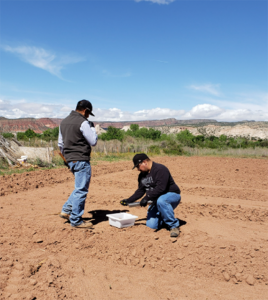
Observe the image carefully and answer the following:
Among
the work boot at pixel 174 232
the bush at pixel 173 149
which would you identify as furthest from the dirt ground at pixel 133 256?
the bush at pixel 173 149

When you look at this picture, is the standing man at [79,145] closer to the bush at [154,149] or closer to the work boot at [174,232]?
the work boot at [174,232]

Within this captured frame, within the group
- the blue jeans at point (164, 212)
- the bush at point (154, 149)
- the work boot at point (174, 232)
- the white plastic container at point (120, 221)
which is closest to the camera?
the work boot at point (174, 232)

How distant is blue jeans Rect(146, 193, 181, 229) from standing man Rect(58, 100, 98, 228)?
120 cm

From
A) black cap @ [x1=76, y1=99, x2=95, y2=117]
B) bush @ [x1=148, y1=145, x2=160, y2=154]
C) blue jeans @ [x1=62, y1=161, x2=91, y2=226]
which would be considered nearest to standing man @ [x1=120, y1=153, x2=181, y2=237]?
blue jeans @ [x1=62, y1=161, x2=91, y2=226]

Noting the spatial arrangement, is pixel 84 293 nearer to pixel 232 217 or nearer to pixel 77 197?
pixel 77 197

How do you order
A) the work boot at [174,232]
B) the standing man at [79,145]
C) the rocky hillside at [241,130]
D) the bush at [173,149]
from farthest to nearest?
the rocky hillside at [241,130] < the bush at [173,149] < the work boot at [174,232] < the standing man at [79,145]

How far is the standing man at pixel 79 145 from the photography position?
4.13 m

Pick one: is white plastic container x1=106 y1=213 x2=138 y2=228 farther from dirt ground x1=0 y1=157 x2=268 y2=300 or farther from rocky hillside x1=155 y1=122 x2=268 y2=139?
rocky hillside x1=155 y1=122 x2=268 y2=139

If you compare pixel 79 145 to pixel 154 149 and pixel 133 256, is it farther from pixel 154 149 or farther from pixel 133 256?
pixel 154 149

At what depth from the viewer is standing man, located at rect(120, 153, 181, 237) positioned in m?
4.28

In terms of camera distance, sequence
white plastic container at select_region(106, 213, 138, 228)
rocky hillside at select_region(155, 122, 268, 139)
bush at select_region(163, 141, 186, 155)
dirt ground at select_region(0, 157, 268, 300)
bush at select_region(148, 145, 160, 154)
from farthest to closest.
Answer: rocky hillside at select_region(155, 122, 268, 139) → bush at select_region(148, 145, 160, 154) → bush at select_region(163, 141, 186, 155) → white plastic container at select_region(106, 213, 138, 228) → dirt ground at select_region(0, 157, 268, 300)

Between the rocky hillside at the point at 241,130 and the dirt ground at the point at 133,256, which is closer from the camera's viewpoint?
the dirt ground at the point at 133,256

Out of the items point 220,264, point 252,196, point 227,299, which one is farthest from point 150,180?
point 252,196

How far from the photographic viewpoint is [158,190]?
4.30 meters
